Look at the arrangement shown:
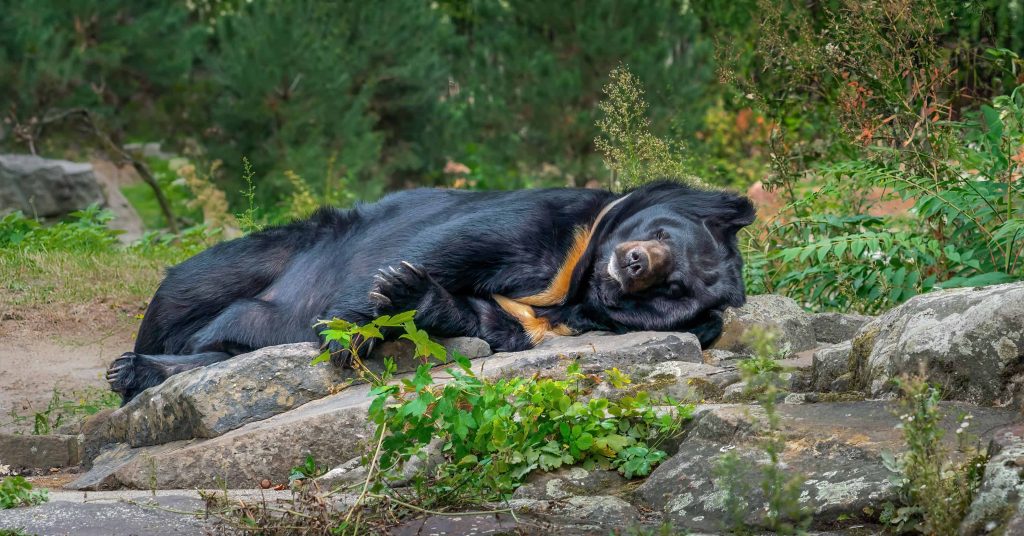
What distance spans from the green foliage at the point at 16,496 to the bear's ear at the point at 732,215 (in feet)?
8.84

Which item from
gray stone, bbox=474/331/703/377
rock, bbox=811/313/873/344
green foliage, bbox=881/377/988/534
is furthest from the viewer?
rock, bbox=811/313/873/344

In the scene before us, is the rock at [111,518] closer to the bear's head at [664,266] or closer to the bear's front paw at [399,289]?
the bear's front paw at [399,289]

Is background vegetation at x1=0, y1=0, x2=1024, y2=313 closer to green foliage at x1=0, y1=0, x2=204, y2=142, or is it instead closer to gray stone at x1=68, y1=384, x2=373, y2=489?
green foliage at x1=0, y1=0, x2=204, y2=142

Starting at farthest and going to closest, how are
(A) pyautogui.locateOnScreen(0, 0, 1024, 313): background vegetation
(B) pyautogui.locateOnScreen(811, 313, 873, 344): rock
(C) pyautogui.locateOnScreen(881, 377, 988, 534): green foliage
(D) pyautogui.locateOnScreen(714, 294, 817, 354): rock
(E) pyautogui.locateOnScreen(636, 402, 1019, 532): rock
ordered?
(A) pyautogui.locateOnScreen(0, 0, 1024, 313): background vegetation < (B) pyautogui.locateOnScreen(811, 313, 873, 344): rock < (D) pyautogui.locateOnScreen(714, 294, 817, 354): rock < (E) pyautogui.locateOnScreen(636, 402, 1019, 532): rock < (C) pyautogui.locateOnScreen(881, 377, 988, 534): green foliage

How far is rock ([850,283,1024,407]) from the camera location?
118 inches

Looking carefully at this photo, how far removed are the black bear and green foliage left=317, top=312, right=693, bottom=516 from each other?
0.96 m

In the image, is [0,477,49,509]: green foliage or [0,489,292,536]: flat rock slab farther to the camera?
[0,477,49,509]: green foliage

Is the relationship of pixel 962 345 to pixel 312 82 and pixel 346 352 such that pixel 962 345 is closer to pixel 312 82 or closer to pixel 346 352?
pixel 346 352

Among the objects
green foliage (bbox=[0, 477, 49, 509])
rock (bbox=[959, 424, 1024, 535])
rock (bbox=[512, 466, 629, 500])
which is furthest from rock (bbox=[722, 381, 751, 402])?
green foliage (bbox=[0, 477, 49, 509])

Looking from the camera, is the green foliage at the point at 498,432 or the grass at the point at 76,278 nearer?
the green foliage at the point at 498,432

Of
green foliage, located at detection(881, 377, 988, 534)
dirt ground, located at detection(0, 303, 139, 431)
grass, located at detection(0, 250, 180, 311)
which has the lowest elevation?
dirt ground, located at detection(0, 303, 139, 431)

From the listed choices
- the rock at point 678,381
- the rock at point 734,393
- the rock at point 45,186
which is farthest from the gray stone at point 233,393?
the rock at point 45,186

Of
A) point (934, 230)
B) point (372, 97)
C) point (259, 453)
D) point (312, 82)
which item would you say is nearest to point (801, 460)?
point (259, 453)

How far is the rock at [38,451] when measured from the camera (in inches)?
175
